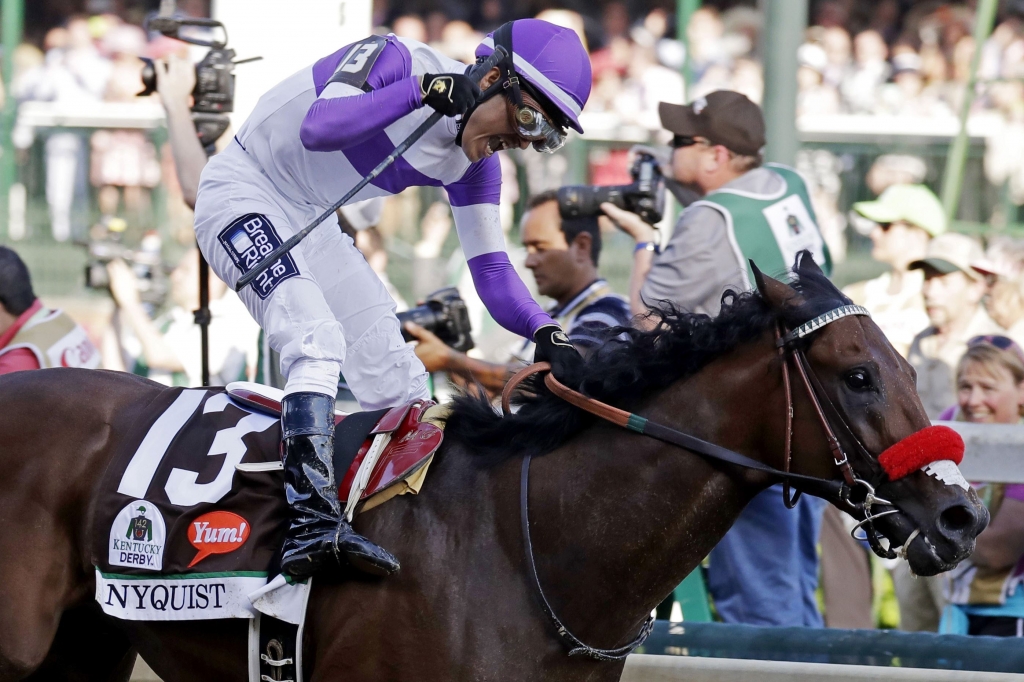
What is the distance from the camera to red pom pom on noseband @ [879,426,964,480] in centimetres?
270

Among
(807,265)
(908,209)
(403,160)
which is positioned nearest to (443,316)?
(403,160)

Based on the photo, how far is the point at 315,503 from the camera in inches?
119

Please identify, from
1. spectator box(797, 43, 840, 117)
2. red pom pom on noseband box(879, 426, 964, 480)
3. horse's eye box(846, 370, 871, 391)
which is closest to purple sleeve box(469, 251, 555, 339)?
horse's eye box(846, 370, 871, 391)

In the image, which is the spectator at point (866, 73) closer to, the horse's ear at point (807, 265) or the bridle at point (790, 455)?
the horse's ear at point (807, 265)

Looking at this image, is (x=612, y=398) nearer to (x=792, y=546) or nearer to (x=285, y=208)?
(x=285, y=208)

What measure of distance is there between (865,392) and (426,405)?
116cm

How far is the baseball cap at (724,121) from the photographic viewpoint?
16.6 feet

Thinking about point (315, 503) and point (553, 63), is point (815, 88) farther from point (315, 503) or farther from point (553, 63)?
point (315, 503)

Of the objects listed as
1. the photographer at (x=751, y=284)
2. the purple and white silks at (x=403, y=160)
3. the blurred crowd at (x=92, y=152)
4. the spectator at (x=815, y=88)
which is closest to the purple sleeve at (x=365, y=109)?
the purple and white silks at (x=403, y=160)

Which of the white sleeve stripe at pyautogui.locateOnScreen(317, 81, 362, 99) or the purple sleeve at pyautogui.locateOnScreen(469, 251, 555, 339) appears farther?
the purple sleeve at pyautogui.locateOnScreen(469, 251, 555, 339)

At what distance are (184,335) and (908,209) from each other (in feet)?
12.4

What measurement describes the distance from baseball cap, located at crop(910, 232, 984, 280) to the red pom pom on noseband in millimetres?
3346

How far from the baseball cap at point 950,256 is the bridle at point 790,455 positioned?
3174mm

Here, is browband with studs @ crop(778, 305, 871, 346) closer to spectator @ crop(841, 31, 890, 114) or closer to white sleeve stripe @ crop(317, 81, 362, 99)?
white sleeve stripe @ crop(317, 81, 362, 99)
